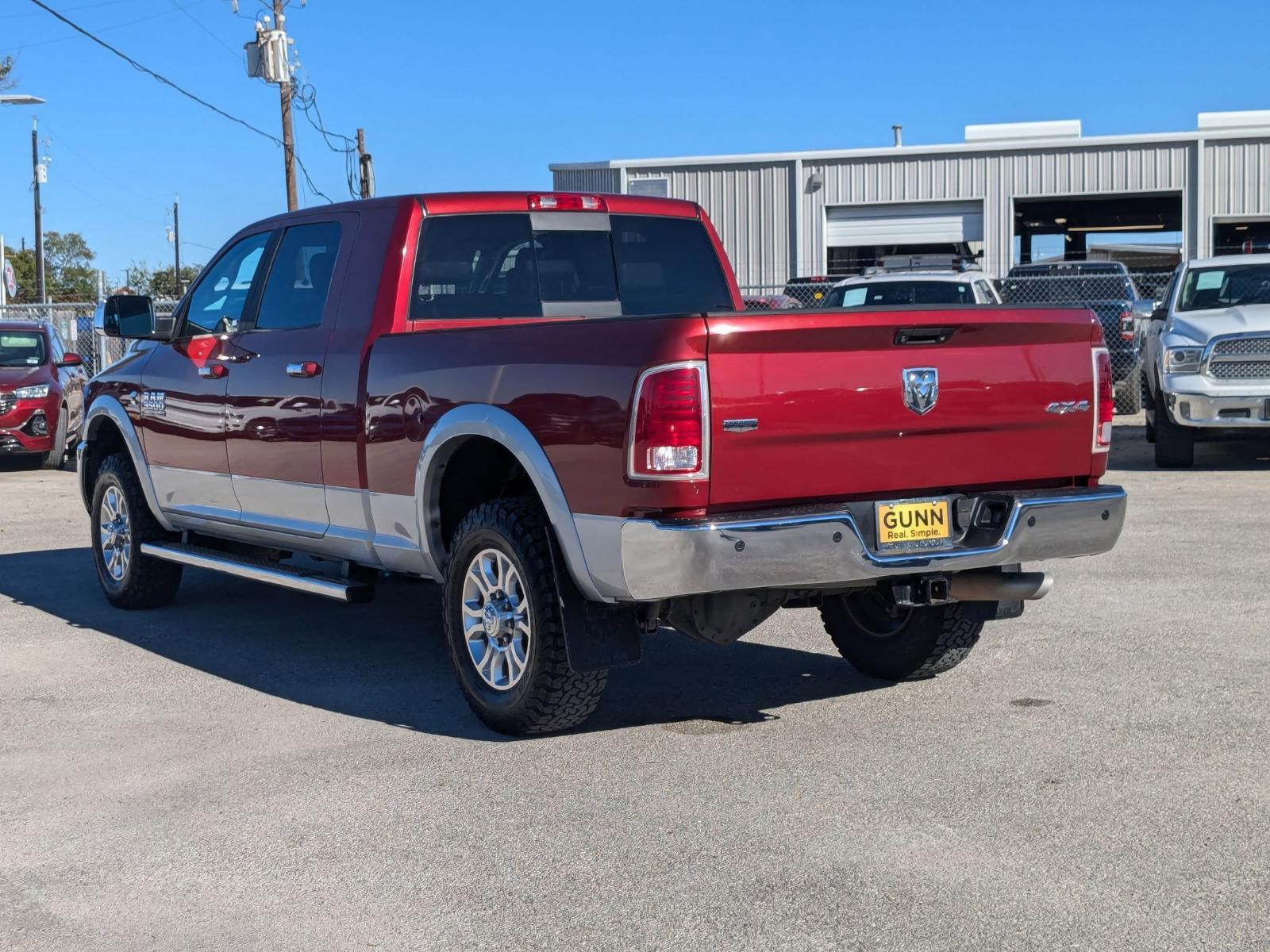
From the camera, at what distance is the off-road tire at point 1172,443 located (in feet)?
49.3

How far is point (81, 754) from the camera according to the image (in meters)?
5.74

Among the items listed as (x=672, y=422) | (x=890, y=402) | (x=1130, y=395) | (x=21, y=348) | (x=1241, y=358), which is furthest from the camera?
(x=1130, y=395)

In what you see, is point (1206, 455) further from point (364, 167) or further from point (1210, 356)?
point (364, 167)

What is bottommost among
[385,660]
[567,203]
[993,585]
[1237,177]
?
[385,660]

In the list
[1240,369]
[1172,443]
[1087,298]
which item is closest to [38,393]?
[1172,443]

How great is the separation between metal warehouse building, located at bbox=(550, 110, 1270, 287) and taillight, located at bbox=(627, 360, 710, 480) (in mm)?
34769

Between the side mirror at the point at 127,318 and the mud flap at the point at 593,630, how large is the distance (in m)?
3.62

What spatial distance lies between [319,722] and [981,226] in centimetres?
3691

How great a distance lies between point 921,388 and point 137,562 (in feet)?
16.1

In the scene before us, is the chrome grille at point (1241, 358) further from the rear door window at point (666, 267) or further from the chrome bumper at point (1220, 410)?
the rear door window at point (666, 267)

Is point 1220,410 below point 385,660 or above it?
above

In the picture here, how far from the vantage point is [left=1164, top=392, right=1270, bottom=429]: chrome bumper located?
46.3 ft

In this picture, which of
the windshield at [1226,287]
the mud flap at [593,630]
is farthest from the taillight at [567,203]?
the windshield at [1226,287]

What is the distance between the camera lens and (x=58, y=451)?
59.5 feet
